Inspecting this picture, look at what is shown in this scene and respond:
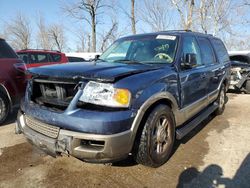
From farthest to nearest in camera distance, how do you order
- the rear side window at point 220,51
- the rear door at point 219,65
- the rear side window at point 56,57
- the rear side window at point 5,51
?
the rear side window at point 56,57 → the rear side window at point 220,51 → the rear door at point 219,65 → the rear side window at point 5,51

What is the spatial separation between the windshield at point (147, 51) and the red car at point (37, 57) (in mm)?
5637

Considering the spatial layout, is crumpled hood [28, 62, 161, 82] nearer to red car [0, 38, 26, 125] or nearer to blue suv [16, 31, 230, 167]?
blue suv [16, 31, 230, 167]

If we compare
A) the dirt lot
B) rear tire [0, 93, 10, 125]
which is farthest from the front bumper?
rear tire [0, 93, 10, 125]

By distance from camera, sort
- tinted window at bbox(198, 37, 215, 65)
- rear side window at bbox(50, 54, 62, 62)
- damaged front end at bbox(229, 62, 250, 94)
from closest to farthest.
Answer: tinted window at bbox(198, 37, 215, 65) → damaged front end at bbox(229, 62, 250, 94) → rear side window at bbox(50, 54, 62, 62)

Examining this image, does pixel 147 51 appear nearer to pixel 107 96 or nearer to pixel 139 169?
pixel 107 96

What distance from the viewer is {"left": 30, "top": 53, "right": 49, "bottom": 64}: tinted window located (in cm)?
989

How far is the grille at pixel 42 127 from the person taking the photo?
122 inches

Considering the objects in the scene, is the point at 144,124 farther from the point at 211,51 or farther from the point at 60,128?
the point at 211,51

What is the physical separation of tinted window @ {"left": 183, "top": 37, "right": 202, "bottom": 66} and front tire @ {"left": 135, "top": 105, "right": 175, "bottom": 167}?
1.16 m

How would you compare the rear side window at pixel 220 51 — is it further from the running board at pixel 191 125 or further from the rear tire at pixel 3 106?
the rear tire at pixel 3 106

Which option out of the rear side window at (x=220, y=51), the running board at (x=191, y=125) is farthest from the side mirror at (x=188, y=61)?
the rear side window at (x=220, y=51)

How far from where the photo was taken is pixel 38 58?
32.8 ft

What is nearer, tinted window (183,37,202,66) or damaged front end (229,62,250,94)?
tinted window (183,37,202,66)

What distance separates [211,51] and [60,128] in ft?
12.9
